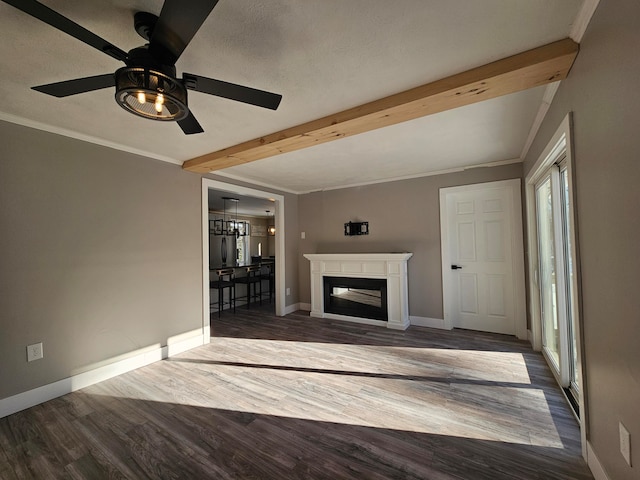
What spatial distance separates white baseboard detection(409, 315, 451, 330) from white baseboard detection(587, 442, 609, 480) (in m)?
2.48

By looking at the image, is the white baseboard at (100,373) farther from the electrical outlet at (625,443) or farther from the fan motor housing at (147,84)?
the electrical outlet at (625,443)

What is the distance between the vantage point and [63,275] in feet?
8.04

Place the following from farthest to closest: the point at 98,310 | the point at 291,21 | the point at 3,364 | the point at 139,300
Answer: the point at 139,300 < the point at 98,310 < the point at 3,364 < the point at 291,21

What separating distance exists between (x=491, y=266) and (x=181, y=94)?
13.4 ft

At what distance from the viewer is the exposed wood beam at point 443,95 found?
154cm

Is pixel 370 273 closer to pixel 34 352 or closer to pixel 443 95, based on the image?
pixel 443 95

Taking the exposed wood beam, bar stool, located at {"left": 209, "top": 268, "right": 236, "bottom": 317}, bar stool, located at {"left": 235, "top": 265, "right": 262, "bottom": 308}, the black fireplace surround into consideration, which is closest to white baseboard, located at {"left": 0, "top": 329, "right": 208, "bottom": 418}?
bar stool, located at {"left": 209, "top": 268, "right": 236, "bottom": 317}

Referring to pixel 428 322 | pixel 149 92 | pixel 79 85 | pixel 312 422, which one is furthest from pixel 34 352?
pixel 428 322

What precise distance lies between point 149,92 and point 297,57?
821 mm

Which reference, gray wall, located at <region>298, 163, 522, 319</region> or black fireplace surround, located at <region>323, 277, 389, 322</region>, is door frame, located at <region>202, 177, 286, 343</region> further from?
black fireplace surround, located at <region>323, 277, 389, 322</region>

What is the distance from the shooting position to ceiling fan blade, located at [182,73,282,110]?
1.33 m

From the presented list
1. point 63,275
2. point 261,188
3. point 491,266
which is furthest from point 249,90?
point 491,266

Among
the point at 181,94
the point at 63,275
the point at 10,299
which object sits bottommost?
the point at 10,299

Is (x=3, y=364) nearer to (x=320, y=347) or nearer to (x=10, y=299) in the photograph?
(x=10, y=299)
